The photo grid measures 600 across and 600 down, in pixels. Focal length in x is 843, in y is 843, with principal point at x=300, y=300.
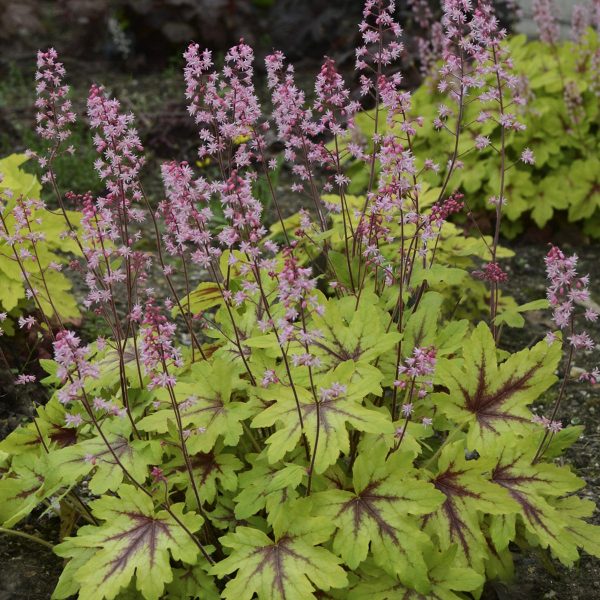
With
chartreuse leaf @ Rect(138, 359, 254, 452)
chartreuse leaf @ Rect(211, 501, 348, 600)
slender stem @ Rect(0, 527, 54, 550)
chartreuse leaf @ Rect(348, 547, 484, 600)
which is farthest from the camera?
slender stem @ Rect(0, 527, 54, 550)

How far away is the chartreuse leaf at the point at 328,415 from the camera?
6.84 ft

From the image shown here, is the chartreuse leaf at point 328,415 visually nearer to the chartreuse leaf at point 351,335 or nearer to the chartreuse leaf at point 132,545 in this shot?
the chartreuse leaf at point 351,335

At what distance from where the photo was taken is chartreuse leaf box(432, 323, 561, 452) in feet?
7.84

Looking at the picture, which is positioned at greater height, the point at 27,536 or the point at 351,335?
the point at 351,335

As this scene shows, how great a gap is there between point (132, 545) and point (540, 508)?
110 cm

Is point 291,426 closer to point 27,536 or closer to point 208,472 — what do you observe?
point 208,472

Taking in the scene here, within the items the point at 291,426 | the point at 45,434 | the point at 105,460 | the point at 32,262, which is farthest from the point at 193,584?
the point at 32,262

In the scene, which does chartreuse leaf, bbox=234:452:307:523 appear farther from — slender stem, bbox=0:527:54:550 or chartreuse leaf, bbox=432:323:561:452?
slender stem, bbox=0:527:54:550

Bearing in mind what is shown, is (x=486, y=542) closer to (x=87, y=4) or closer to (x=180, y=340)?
(x=180, y=340)

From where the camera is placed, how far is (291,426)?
7.05 ft

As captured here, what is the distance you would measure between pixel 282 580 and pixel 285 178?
4.49 metres

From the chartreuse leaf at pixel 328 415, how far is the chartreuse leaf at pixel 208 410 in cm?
12

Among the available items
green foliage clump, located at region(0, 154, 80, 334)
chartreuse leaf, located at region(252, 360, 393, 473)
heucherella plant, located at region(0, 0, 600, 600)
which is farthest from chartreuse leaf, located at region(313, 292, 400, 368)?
green foliage clump, located at region(0, 154, 80, 334)

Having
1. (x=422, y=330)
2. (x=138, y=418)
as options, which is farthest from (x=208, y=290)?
(x=422, y=330)
